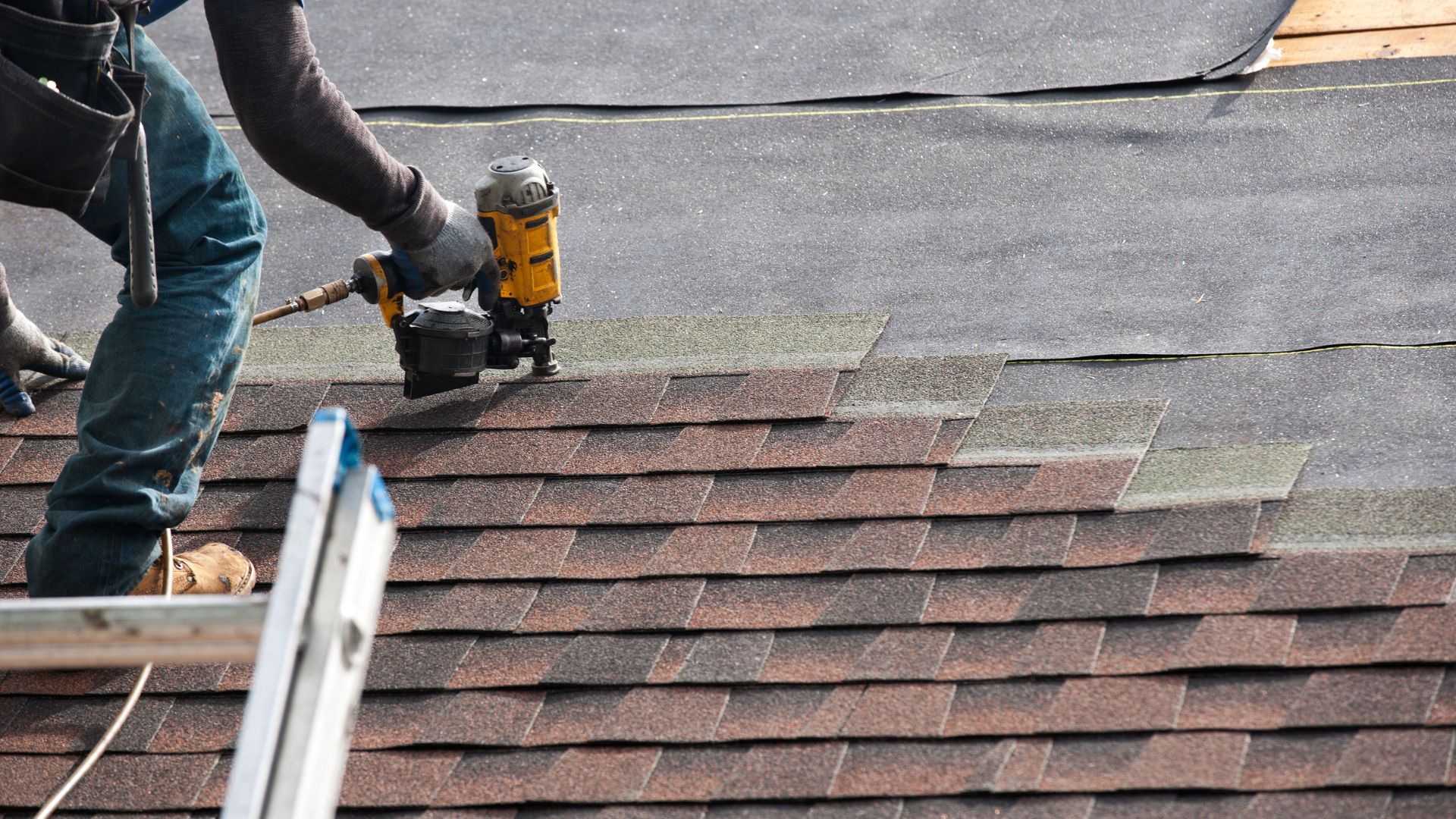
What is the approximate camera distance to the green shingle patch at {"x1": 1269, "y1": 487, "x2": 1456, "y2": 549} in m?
2.36

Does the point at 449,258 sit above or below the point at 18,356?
above

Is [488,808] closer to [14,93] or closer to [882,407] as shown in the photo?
[882,407]

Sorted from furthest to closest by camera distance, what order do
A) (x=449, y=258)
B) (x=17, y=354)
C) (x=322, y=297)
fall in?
(x=17, y=354), (x=322, y=297), (x=449, y=258)

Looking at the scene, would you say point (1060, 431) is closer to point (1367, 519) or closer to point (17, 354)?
point (1367, 519)

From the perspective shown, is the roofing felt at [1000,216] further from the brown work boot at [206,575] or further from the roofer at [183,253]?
the brown work boot at [206,575]

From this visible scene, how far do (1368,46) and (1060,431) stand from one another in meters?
2.13

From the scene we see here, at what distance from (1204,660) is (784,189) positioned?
204 centimetres

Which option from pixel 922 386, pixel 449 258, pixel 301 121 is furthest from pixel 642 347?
pixel 301 121

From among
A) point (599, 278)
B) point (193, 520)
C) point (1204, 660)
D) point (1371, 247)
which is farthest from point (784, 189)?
point (1204, 660)

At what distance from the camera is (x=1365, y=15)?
4.26m

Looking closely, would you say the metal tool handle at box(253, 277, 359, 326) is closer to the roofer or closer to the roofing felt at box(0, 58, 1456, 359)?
the roofer

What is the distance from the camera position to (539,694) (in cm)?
239

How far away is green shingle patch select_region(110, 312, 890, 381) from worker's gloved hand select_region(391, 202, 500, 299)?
23cm

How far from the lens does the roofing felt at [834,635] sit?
2.12 metres
